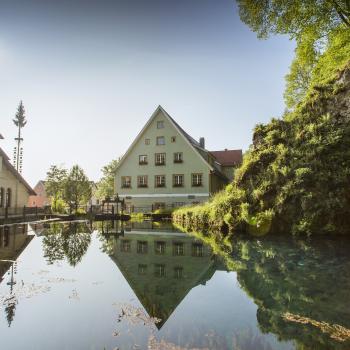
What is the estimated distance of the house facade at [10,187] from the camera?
22.2m

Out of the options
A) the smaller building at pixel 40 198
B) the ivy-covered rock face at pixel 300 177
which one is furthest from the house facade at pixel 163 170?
the smaller building at pixel 40 198

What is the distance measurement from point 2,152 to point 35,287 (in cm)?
2130

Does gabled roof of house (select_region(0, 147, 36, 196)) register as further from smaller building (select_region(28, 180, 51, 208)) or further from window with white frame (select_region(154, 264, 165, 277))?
smaller building (select_region(28, 180, 51, 208))

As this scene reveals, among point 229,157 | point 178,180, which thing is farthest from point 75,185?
point 229,157

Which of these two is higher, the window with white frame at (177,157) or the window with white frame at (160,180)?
the window with white frame at (177,157)

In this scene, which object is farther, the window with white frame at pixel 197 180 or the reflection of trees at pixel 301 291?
the window with white frame at pixel 197 180

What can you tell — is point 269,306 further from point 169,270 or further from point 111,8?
point 111,8

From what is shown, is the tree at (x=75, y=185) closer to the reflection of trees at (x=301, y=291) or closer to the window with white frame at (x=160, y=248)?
the window with white frame at (x=160, y=248)

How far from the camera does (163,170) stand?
1153 inches

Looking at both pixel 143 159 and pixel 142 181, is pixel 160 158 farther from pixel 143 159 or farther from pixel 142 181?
pixel 142 181

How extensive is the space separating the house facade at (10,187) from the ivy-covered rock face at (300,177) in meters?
17.8

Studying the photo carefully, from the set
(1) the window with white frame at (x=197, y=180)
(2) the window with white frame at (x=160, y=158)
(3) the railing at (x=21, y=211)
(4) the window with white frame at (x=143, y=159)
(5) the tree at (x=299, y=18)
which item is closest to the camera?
(5) the tree at (x=299, y=18)

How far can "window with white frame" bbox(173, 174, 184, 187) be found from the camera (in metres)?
28.4

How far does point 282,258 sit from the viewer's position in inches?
267
